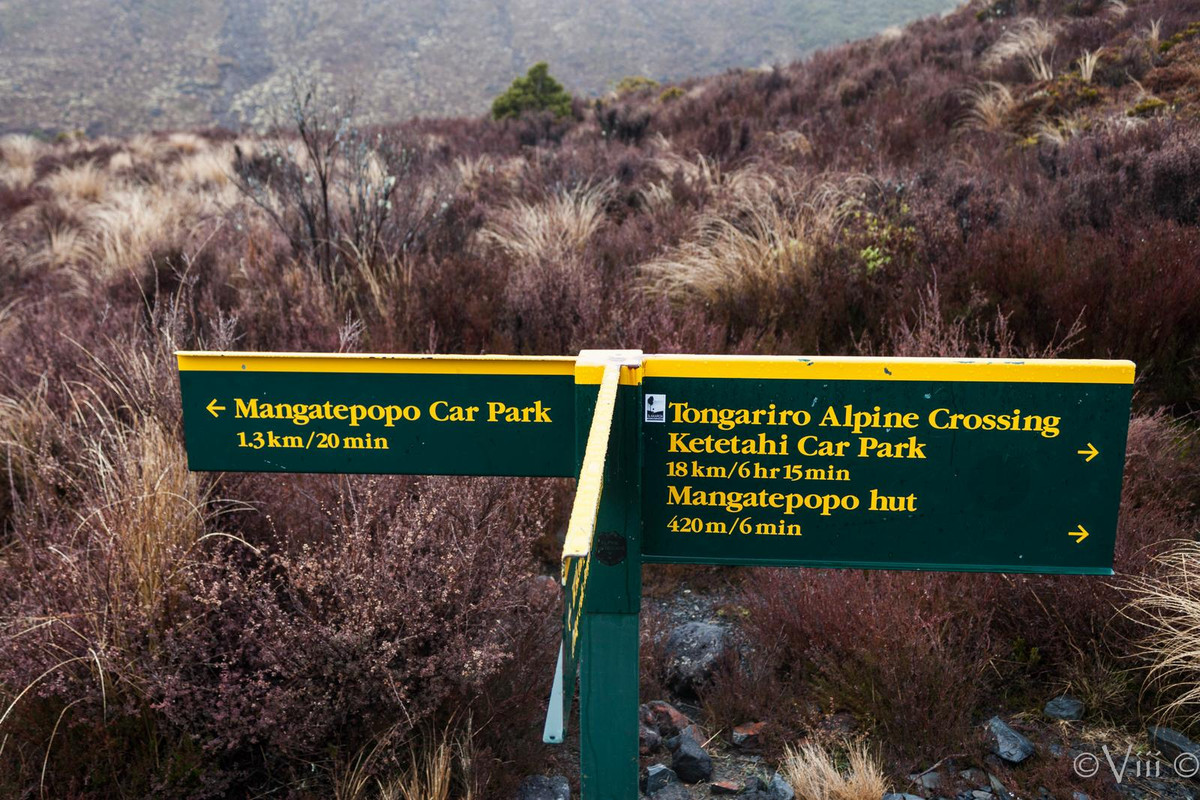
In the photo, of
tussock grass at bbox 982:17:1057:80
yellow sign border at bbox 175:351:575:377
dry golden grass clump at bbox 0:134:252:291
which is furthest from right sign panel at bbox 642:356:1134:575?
tussock grass at bbox 982:17:1057:80

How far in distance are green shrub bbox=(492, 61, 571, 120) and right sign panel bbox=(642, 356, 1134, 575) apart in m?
15.9

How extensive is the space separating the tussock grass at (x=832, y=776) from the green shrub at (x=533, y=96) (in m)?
15.5

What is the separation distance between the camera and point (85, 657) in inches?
82.4

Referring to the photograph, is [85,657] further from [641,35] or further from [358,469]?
[641,35]

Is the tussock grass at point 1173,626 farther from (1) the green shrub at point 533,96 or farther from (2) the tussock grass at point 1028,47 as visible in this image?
(1) the green shrub at point 533,96

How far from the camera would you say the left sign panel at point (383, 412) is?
1.59 m

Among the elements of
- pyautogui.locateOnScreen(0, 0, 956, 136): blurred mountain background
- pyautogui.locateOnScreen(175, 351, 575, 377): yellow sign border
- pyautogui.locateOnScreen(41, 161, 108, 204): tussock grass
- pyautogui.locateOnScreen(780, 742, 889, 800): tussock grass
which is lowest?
pyautogui.locateOnScreen(780, 742, 889, 800): tussock grass

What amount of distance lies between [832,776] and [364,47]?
177ft

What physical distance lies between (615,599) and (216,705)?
3.86 ft

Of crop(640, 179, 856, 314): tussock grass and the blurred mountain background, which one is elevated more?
the blurred mountain background

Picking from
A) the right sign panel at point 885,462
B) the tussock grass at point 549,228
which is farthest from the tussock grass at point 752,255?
the right sign panel at point 885,462

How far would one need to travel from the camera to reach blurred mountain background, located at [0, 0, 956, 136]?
41.2m

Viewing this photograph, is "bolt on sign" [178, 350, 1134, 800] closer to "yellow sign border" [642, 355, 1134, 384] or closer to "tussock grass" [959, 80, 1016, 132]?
"yellow sign border" [642, 355, 1134, 384]

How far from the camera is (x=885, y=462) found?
1.45 meters
